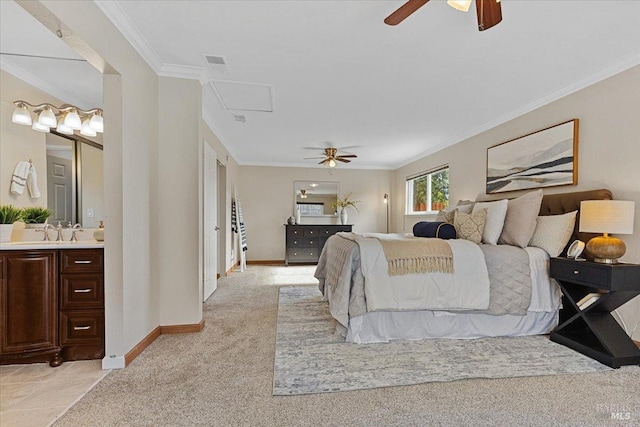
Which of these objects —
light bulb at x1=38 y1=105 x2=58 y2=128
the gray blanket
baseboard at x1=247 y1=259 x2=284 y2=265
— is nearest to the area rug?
the gray blanket

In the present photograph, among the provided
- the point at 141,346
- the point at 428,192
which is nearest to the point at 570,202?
the point at 428,192

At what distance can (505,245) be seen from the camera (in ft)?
9.54

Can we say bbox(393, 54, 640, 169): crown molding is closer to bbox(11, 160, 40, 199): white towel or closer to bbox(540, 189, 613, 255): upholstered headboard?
bbox(540, 189, 613, 255): upholstered headboard

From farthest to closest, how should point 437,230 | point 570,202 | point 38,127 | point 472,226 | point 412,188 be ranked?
1. point 412,188
2. point 437,230
3. point 472,226
4. point 570,202
5. point 38,127

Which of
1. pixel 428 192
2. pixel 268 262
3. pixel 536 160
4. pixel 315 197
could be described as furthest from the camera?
pixel 315 197

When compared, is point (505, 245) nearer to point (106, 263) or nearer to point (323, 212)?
point (106, 263)

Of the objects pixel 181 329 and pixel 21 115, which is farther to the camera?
pixel 181 329

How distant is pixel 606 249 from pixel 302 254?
514cm

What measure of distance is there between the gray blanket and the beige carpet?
686mm

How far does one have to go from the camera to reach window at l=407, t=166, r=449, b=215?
5329 mm

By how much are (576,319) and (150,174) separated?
3931mm

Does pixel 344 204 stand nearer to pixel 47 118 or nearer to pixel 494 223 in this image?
pixel 494 223

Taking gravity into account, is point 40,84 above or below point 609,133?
above

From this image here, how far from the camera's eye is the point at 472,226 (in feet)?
10.3
